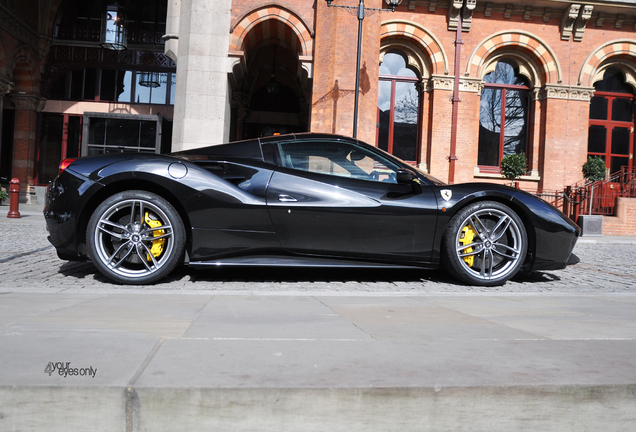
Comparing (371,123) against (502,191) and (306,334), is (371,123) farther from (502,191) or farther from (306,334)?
(306,334)

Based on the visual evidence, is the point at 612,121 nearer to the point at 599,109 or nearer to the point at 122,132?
the point at 599,109

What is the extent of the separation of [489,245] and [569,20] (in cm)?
1446

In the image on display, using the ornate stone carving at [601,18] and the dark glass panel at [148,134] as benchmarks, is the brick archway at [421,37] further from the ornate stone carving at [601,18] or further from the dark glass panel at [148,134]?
the dark glass panel at [148,134]

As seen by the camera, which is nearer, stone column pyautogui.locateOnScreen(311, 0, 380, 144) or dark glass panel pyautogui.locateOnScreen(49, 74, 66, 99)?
stone column pyautogui.locateOnScreen(311, 0, 380, 144)

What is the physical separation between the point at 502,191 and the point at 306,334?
276 centimetres

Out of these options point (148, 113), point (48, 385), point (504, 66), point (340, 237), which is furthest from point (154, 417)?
point (148, 113)

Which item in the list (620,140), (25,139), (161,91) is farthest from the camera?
(161,91)

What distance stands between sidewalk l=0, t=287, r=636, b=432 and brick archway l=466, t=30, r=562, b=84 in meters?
14.5

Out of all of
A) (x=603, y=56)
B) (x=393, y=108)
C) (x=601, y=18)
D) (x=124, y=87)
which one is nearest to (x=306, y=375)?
(x=393, y=108)

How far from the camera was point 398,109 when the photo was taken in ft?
52.7

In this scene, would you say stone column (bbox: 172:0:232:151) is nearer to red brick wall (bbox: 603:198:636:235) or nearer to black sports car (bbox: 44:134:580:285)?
black sports car (bbox: 44:134:580:285)

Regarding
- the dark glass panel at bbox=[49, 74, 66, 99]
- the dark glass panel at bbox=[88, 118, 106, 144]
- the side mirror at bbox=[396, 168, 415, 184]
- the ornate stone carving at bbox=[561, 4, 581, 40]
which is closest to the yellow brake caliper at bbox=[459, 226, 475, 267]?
the side mirror at bbox=[396, 168, 415, 184]

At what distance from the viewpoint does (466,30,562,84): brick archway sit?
15406mm

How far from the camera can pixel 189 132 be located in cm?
1291
